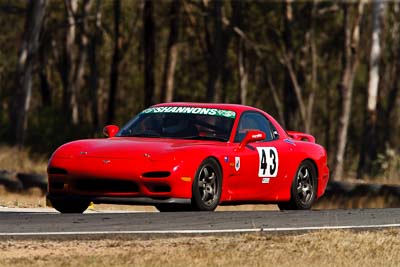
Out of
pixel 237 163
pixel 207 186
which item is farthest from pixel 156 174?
pixel 237 163

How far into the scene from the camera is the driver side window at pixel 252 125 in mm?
14664

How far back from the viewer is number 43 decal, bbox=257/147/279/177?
14547mm

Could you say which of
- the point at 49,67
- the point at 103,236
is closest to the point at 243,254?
the point at 103,236

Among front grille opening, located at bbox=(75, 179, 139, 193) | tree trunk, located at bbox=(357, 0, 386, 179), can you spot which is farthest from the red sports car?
tree trunk, located at bbox=(357, 0, 386, 179)

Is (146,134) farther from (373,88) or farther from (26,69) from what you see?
(373,88)

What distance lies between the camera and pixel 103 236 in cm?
1085

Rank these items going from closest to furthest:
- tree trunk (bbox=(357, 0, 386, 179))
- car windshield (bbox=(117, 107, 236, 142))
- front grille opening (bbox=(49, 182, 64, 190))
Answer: front grille opening (bbox=(49, 182, 64, 190)) → car windshield (bbox=(117, 107, 236, 142)) → tree trunk (bbox=(357, 0, 386, 179))

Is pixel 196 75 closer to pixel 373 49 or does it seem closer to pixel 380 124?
pixel 380 124

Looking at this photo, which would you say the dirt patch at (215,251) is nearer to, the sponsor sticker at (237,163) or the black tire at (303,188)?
the sponsor sticker at (237,163)

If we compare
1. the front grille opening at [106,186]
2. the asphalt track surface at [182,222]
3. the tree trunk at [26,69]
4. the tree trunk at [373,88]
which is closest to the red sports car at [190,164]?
→ the front grille opening at [106,186]

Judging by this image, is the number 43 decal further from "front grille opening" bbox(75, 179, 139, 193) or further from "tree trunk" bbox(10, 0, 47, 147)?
"tree trunk" bbox(10, 0, 47, 147)

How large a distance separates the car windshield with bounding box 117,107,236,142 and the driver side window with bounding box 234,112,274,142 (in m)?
0.13

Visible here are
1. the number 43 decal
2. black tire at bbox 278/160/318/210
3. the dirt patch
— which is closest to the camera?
the dirt patch

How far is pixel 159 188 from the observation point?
43.3 ft
